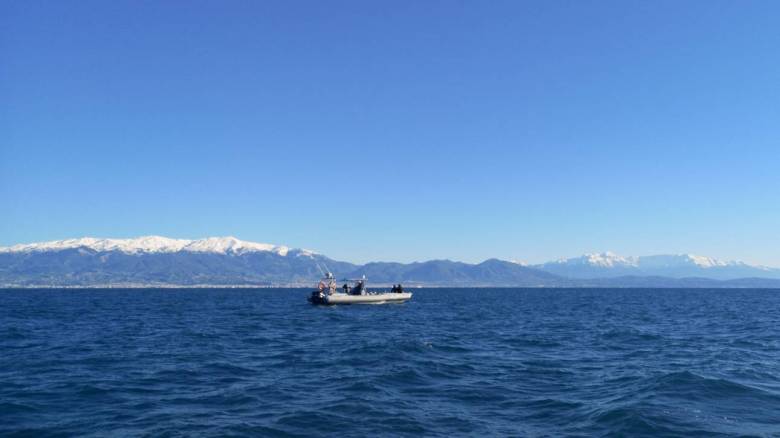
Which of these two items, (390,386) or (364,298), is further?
(364,298)

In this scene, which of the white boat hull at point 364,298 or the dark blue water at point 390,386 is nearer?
the dark blue water at point 390,386

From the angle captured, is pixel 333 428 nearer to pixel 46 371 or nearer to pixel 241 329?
pixel 46 371

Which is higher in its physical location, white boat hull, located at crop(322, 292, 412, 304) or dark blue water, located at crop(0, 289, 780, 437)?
white boat hull, located at crop(322, 292, 412, 304)

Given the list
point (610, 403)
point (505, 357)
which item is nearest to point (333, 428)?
point (610, 403)

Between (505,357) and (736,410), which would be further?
(505,357)

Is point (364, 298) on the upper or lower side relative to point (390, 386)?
upper

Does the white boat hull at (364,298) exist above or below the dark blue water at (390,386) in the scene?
above

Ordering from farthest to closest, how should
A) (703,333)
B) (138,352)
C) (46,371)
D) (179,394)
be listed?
(703,333) → (138,352) → (46,371) → (179,394)

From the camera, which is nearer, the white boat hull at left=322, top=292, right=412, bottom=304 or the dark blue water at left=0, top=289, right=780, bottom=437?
the dark blue water at left=0, top=289, right=780, bottom=437

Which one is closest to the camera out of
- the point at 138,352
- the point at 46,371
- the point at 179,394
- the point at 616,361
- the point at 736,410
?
the point at 736,410

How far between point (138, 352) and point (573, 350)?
29916mm

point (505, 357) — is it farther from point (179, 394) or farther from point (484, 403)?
point (179, 394)

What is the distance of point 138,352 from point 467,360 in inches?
870

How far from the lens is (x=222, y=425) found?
18.8 meters
